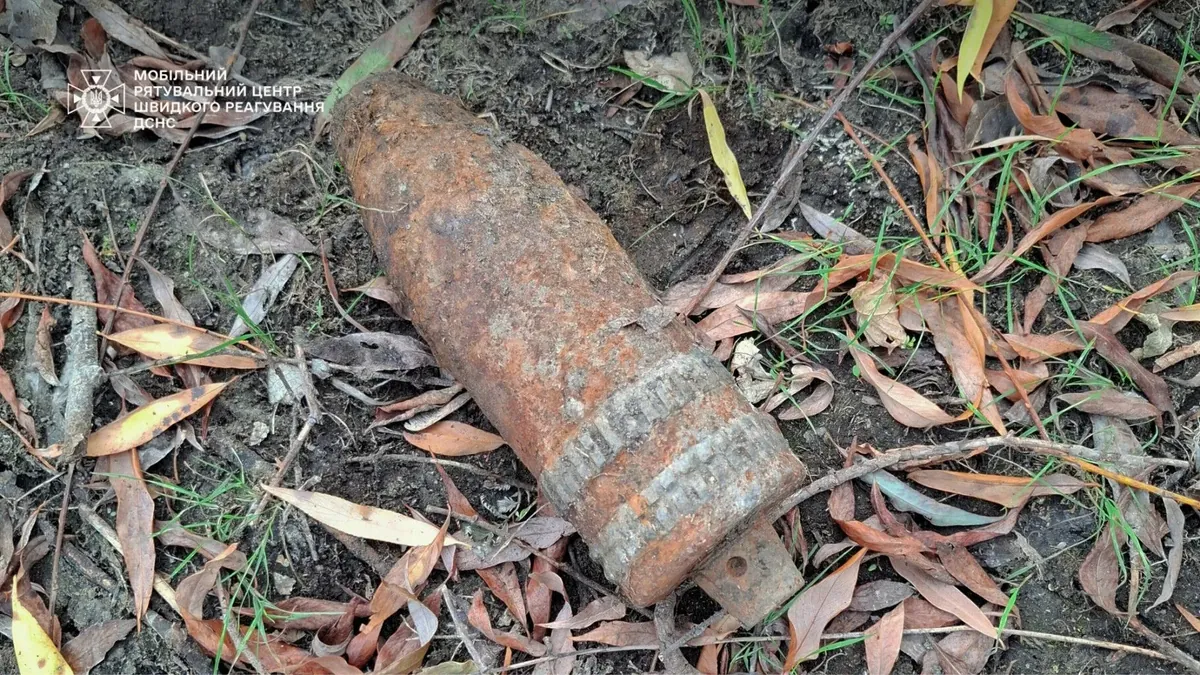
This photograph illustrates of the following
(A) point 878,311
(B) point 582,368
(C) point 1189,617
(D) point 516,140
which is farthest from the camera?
(D) point 516,140

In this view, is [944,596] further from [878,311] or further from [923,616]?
[878,311]

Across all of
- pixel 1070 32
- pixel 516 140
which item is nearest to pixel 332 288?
pixel 516 140

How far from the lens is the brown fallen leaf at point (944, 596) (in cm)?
192

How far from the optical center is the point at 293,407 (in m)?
2.14

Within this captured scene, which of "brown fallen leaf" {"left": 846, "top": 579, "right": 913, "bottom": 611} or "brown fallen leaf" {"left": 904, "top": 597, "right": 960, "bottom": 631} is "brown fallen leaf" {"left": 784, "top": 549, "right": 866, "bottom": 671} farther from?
"brown fallen leaf" {"left": 904, "top": 597, "right": 960, "bottom": 631}

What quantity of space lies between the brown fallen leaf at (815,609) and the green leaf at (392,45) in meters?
1.78

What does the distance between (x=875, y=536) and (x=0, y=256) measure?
Result: 2290mm

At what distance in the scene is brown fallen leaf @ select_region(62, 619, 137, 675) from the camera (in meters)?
1.96

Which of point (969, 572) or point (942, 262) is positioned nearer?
point (969, 572)

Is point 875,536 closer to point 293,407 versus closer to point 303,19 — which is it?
point 293,407

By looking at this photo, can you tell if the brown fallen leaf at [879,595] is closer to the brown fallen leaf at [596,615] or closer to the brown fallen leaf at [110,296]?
the brown fallen leaf at [596,615]

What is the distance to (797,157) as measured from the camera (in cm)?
219

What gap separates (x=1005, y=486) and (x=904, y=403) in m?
0.29
